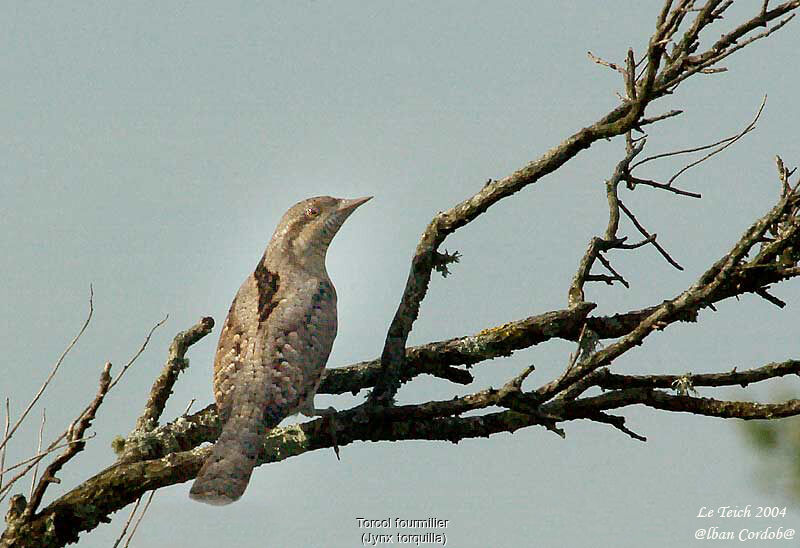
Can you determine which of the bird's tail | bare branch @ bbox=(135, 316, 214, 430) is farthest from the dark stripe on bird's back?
the bird's tail

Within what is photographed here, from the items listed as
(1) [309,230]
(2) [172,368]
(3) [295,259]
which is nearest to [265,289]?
(3) [295,259]

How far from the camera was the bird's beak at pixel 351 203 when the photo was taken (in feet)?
27.2

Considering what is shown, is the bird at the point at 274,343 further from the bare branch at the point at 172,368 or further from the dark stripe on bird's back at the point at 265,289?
the bare branch at the point at 172,368

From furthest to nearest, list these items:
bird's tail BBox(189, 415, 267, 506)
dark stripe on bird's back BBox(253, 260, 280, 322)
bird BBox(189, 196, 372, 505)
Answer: dark stripe on bird's back BBox(253, 260, 280, 322) → bird BBox(189, 196, 372, 505) → bird's tail BBox(189, 415, 267, 506)

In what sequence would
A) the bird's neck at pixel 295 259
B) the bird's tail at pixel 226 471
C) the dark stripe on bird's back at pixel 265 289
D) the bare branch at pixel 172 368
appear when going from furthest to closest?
the bird's neck at pixel 295 259 → the dark stripe on bird's back at pixel 265 289 → the bare branch at pixel 172 368 → the bird's tail at pixel 226 471

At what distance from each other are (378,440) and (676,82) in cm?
289

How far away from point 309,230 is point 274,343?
149 centimetres

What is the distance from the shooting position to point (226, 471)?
589cm

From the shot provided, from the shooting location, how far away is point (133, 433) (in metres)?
6.59

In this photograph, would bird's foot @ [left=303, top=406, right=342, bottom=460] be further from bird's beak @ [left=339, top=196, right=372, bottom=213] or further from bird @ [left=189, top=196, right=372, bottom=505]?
bird's beak @ [left=339, top=196, right=372, bottom=213]

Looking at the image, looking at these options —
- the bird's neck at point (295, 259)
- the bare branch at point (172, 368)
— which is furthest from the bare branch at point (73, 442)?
the bird's neck at point (295, 259)

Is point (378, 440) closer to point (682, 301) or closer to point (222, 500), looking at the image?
point (222, 500)

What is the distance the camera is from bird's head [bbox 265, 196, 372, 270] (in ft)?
26.2

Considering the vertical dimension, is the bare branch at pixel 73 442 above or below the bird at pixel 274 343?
below
